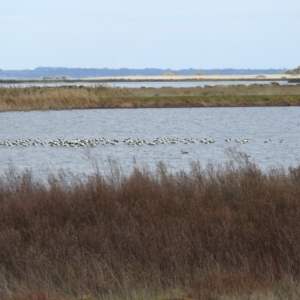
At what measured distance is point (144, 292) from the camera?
9930 millimetres

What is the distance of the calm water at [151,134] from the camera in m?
27.2

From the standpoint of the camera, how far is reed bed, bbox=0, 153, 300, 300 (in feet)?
34.1

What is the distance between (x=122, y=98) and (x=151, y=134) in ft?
63.8

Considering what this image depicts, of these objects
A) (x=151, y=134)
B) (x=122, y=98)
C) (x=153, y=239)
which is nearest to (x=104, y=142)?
(x=151, y=134)

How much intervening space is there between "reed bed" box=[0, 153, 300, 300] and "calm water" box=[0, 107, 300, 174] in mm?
4524

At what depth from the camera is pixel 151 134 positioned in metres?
41.2

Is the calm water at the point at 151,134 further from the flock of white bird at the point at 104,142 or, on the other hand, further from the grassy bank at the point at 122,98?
the grassy bank at the point at 122,98

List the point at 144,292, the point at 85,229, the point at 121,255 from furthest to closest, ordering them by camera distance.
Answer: the point at 85,229, the point at 121,255, the point at 144,292

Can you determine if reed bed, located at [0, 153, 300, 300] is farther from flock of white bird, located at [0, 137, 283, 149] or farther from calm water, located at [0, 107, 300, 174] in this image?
flock of white bird, located at [0, 137, 283, 149]

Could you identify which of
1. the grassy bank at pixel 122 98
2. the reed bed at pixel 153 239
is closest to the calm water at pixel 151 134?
the grassy bank at pixel 122 98

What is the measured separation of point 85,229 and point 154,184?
110 inches

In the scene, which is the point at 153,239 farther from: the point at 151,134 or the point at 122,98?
the point at 122,98

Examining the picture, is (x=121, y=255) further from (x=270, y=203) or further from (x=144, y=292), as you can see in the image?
(x=270, y=203)

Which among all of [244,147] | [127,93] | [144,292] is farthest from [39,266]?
[127,93]
